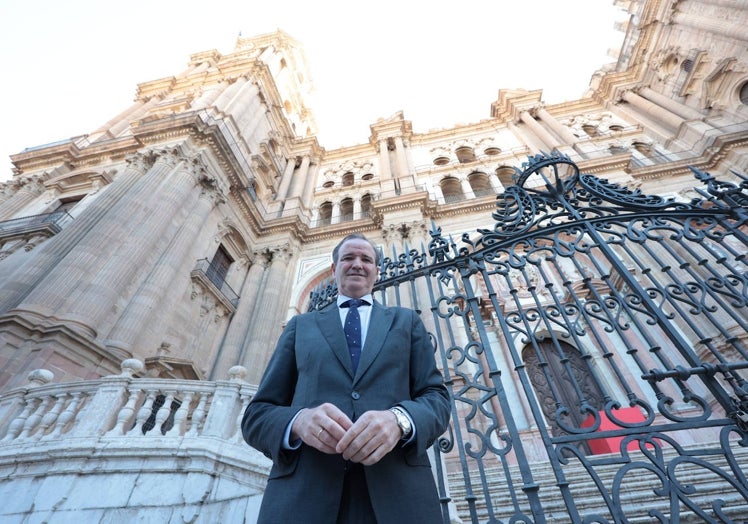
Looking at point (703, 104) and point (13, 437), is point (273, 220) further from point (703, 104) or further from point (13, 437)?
point (703, 104)

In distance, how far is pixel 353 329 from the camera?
1902 mm

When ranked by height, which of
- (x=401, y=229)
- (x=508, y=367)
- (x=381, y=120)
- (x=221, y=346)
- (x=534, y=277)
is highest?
(x=381, y=120)

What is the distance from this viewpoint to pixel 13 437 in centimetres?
427

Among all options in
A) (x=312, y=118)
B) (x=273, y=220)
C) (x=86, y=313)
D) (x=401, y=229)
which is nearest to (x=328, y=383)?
(x=86, y=313)

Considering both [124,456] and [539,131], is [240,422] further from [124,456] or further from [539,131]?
[539,131]

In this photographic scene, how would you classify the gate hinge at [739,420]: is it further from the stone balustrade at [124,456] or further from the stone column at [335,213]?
the stone column at [335,213]

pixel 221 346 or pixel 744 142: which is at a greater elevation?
pixel 744 142

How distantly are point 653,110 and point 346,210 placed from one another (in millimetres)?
17091

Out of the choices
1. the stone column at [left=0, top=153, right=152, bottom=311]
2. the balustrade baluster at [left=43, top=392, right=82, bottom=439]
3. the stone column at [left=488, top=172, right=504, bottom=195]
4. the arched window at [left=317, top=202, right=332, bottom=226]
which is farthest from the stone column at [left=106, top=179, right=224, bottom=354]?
the stone column at [left=488, top=172, right=504, bottom=195]

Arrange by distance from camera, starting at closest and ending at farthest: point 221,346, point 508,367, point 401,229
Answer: point 508,367, point 221,346, point 401,229

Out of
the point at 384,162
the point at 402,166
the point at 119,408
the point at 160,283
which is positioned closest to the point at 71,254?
the point at 160,283

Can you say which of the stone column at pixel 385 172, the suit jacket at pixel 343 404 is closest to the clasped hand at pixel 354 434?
the suit jacket at pixel 343 404

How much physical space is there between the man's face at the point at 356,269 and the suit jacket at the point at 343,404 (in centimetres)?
22

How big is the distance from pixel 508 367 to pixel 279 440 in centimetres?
951
